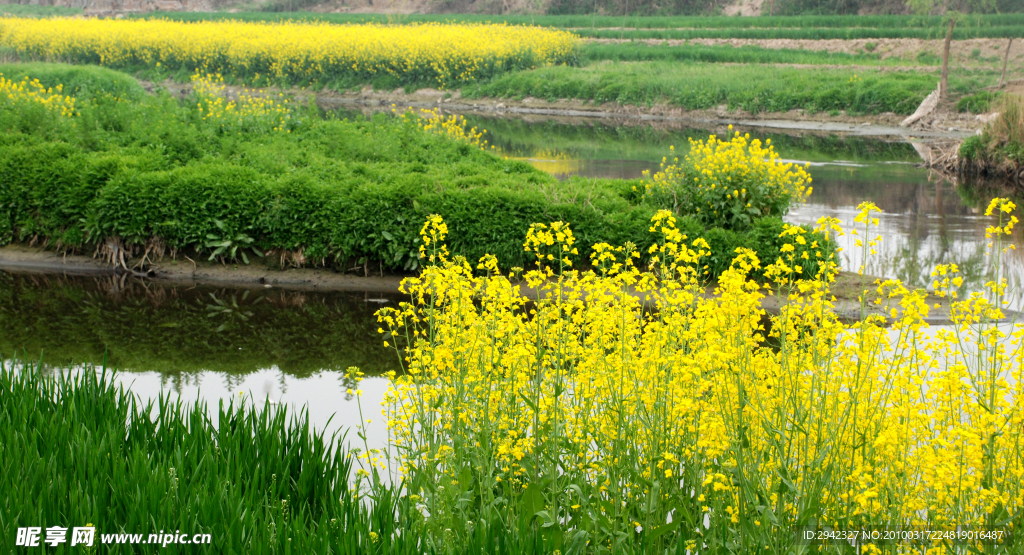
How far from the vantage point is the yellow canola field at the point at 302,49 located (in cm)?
3366

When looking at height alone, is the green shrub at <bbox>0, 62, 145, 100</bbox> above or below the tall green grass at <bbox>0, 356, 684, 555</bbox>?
above

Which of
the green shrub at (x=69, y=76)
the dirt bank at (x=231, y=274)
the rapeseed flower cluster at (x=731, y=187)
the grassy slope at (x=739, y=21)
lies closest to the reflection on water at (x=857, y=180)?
the rapeseed flower cluster at (x=731, y=187)

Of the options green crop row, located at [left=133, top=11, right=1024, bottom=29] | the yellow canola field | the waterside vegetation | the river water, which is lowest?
the river water

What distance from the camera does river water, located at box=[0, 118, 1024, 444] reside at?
6723 millimetres

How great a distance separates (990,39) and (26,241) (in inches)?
1486

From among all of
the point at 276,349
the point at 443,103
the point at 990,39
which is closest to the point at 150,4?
the point at 443,103

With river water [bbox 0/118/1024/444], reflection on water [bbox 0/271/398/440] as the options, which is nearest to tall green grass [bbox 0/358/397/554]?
river water [bbox 0/118/1024/444]

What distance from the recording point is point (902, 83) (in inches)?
1067

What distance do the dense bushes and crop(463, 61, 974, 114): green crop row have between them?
1839 cm

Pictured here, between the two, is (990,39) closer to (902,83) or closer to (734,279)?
(902,83)

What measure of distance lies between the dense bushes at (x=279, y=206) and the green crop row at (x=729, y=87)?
18386 millimetres

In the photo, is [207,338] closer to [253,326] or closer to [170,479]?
[253,326]

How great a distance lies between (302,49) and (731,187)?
28.9m

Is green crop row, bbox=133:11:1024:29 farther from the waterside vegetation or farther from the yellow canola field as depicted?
the waterside vegetation
